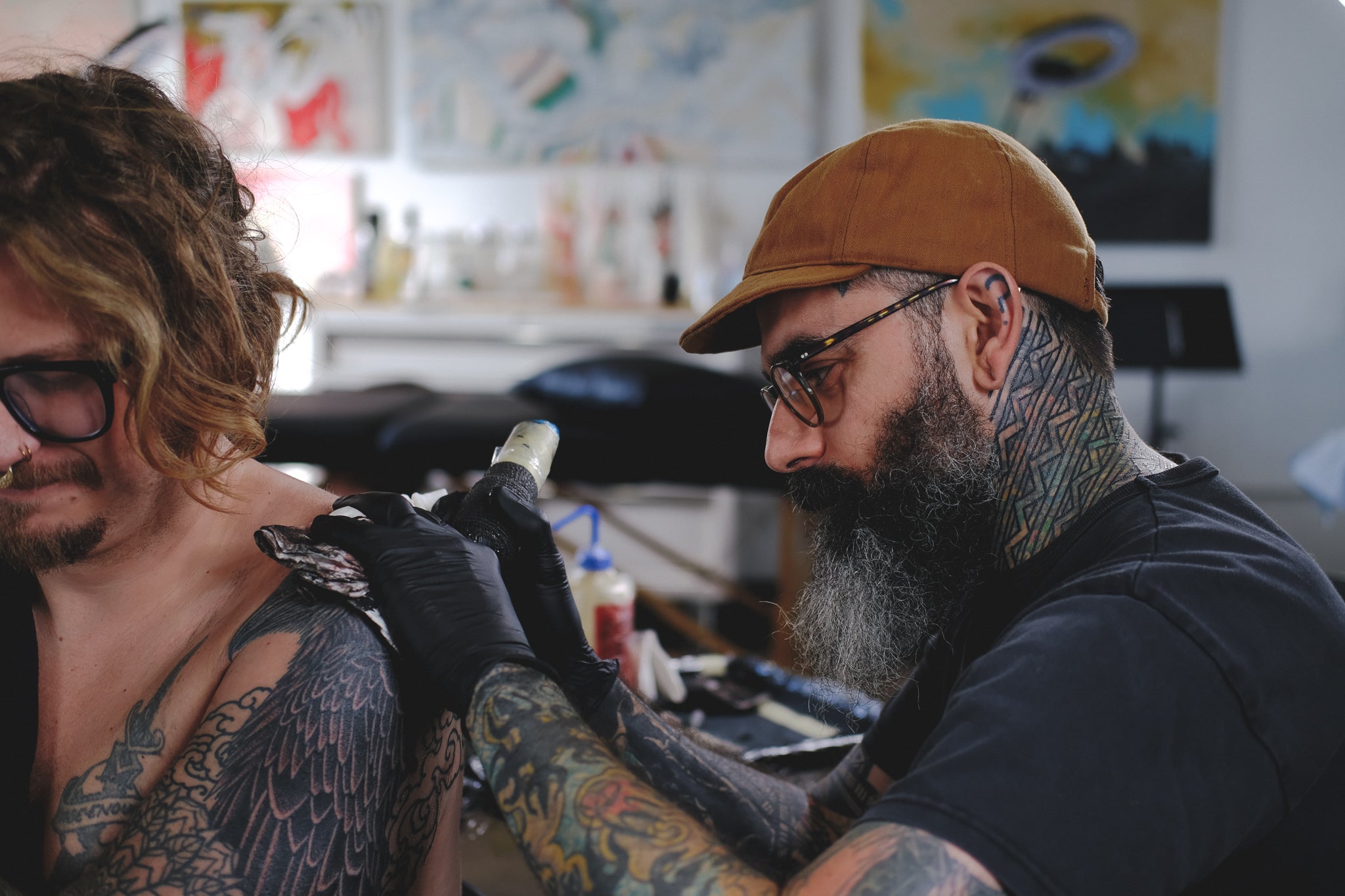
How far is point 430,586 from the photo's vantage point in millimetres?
999

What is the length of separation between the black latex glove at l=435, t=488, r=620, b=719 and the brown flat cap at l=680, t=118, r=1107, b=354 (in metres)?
0.38

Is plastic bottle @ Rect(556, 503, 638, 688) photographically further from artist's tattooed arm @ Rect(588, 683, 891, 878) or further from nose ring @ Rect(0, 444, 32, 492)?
nose ring @ Rect(0, 444, 32, 492)

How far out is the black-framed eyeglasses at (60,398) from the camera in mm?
925

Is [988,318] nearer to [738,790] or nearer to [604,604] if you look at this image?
[738,790]

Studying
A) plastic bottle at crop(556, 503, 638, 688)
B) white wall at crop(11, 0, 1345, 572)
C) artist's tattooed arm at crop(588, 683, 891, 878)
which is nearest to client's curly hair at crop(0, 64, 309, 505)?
artist's tattooed arm at crop(588, 683, 891, 878)

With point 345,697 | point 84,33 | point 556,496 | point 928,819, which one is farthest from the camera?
point 84,33

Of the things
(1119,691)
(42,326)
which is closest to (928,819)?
(1119,691)

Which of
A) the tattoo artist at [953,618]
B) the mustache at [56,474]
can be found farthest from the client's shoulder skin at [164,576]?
the tattoo artist at [953,618]

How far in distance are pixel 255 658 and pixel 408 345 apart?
12.1ft

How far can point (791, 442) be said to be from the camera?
117 centimetres

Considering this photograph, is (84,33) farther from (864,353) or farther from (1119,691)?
(1119,691)

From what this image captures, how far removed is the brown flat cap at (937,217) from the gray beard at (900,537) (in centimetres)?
12

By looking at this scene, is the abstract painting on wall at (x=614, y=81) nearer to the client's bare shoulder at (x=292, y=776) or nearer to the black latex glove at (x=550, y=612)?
the black latex glove at (x=550, y=612)

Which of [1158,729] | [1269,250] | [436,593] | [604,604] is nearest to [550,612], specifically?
[436,593]
